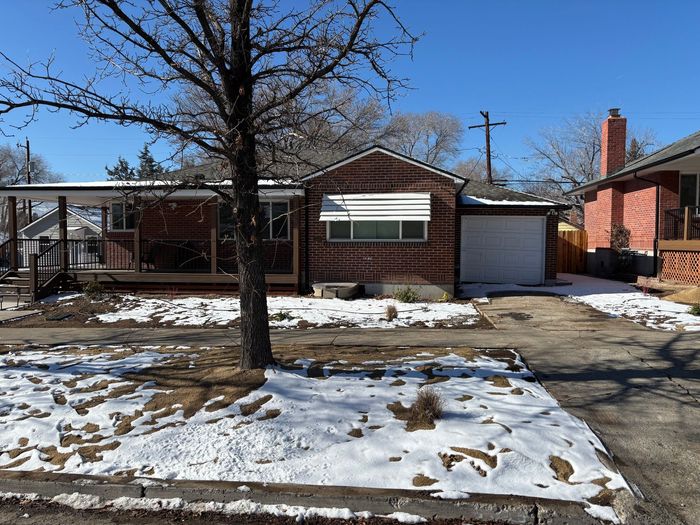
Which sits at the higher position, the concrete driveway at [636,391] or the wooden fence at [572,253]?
the wooden fence at [572,253]

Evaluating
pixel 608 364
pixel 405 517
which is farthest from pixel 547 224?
pixel 405 517

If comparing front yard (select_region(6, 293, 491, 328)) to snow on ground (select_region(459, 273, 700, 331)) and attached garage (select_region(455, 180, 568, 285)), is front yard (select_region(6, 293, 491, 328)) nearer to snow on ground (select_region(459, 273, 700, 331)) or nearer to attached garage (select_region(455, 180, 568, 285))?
snow on ground (select_region(459, 273, 700, 331))

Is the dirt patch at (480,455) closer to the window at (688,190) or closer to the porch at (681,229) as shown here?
the porch at (681,229)

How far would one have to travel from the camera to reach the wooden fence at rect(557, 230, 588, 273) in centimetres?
2145

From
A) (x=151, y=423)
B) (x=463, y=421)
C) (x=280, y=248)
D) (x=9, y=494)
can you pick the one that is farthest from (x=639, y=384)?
(x=280, y=248)

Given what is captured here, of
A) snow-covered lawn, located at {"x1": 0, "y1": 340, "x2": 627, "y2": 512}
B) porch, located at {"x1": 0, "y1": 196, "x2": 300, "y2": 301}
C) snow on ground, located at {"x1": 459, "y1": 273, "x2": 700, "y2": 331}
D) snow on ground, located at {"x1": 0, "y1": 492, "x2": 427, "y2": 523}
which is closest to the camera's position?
snow on ground, located at {"x1": 0, "y1": 492, "x2": 427, "y2": 523}

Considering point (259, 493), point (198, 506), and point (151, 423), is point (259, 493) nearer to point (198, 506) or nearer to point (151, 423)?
point (198, 506)

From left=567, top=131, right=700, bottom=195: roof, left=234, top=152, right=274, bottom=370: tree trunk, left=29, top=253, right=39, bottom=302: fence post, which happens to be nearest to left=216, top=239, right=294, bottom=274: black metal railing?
left=29, top=253, right=39, bottom=302: fence post

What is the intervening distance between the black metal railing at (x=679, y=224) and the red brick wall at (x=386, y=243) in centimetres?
740

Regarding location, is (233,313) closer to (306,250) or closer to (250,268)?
(306,250)

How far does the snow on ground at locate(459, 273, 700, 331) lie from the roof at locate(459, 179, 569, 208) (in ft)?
8.40

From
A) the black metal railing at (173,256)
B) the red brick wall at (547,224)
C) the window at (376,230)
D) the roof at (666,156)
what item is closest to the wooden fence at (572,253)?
the roof at (666,156)

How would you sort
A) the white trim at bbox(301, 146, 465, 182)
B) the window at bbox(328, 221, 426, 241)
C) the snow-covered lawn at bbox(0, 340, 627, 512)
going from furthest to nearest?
1. the window at bbox(328, 221, 426, 241)
2. the white trim at bbox(301, 146, 465, 182)
3. the snow-covered lawn at bbox(0, 340, 627, 512)

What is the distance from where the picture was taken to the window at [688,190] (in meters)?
15.8
